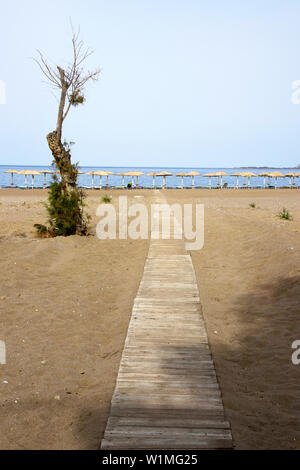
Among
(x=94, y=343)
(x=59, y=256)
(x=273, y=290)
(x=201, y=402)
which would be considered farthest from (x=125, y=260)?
(x=201, y=402)

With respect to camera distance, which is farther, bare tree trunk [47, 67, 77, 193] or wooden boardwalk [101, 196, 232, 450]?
bare tree trunk [47, 67, 77, 193]

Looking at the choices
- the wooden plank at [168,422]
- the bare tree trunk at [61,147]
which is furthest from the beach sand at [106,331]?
the bare tree trunk at [61,147]

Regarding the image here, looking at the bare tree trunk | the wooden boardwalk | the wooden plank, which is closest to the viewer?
the wooden boardwalk

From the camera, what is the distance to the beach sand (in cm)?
367

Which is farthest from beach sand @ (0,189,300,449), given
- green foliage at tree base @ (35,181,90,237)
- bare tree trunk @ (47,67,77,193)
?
bare tree trunk @ (47,67,77,193)

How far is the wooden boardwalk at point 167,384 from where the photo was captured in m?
3.28

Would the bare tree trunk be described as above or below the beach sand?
above

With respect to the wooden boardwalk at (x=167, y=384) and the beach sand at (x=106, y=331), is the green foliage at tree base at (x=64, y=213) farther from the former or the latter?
the wooden boardwalk at (x=167, y=384)

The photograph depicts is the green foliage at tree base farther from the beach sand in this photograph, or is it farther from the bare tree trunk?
the beach sand

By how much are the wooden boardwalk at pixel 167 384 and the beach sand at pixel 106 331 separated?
0.15m

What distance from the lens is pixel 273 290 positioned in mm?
7492

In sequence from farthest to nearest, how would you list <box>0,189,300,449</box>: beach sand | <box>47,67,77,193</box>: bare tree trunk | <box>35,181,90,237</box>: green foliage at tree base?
<box>35,181,90,237</box>: green foliage at tree base, <box>47,67,77,193</box>: bare tree trunk, <box>0,189,300,449</box>: beach sand

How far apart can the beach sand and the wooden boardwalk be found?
15 centimetres

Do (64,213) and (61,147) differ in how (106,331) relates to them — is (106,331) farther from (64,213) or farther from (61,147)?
(61,147)
